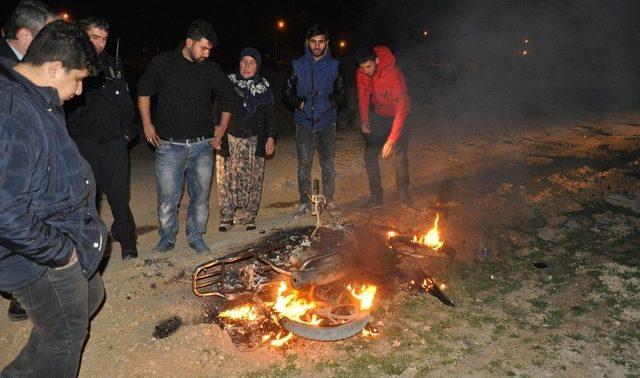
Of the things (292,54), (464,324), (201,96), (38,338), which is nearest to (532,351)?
(464,324)

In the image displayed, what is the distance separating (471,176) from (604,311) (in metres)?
4.42

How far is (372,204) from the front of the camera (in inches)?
257

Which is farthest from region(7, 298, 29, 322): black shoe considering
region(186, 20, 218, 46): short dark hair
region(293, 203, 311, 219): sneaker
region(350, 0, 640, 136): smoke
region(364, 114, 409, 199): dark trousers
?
region(350, 0, 640, 136): smoke

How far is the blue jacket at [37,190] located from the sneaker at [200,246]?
2.26 metres

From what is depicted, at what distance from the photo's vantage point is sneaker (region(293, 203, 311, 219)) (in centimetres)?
597

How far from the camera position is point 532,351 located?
3.52 m

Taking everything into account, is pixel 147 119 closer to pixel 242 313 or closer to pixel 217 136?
pixel 217 136

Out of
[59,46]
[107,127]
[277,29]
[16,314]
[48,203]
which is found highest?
[277,29]

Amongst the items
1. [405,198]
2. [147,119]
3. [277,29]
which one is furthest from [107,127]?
[277,29]

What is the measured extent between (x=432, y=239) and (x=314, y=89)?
2.46 m

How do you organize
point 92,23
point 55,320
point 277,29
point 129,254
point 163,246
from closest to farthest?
point 55,320 < point 92,23 < point 129,254 < point 163,246 < point 277,29

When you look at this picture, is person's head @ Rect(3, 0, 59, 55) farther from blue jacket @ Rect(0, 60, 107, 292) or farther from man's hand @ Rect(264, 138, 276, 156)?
man's hand @ Rect(264, 138, 276, 156)

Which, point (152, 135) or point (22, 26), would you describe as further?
point (152, 135)

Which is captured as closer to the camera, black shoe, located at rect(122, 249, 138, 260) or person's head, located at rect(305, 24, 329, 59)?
black shoe, located at rect(122, 249, 138, 260)
